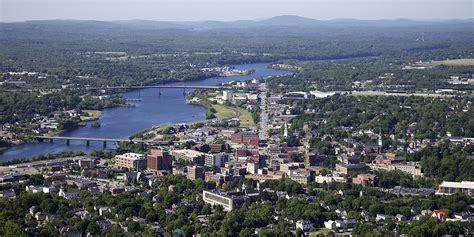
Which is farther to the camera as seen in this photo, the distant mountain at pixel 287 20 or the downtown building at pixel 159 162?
the distant mountain at pixel 287 20

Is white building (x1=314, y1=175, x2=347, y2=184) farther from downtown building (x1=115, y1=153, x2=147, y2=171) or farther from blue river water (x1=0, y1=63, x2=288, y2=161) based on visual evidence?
blue river water (x1=0, y1=63, x2=288, y2=161)

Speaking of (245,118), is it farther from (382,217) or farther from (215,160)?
(382,217)

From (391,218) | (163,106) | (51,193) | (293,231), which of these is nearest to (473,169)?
(391,218)

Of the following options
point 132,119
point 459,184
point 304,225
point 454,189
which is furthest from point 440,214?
point 132,119

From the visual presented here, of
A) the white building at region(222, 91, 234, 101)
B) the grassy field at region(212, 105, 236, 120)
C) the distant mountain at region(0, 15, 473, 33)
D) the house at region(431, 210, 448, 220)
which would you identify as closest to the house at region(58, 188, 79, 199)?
the house at region(431, 210, 448, 220)

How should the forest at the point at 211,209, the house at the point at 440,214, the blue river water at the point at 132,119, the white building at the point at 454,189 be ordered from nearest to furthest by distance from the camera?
the forest at the point at 211,209, the house at the point at 440,214, the white building at the point at 454,189, the blue river water at the point at 132,119

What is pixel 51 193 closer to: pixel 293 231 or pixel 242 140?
pixel 293 231

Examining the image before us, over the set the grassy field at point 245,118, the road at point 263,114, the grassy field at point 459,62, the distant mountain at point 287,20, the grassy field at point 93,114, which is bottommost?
the grassy field at point 93,114

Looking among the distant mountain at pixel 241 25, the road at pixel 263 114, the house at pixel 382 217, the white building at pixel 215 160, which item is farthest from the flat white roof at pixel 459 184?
the distant mountain at pixel 241 25

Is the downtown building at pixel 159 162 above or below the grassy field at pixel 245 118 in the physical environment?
above

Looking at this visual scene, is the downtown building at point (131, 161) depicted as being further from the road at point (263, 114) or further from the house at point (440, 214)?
the house at point (440, 214)
